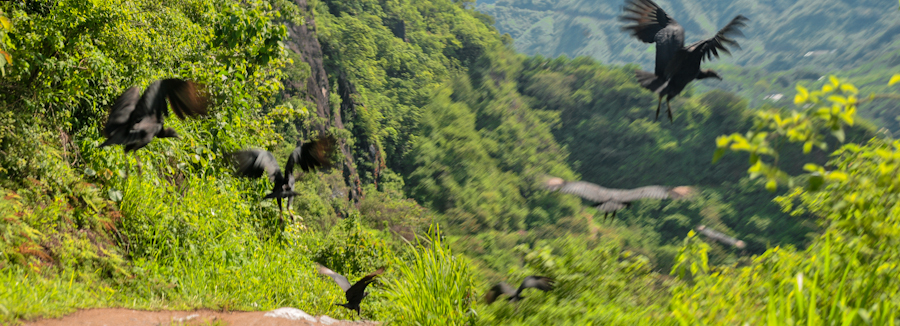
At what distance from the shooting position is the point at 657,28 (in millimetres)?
5148

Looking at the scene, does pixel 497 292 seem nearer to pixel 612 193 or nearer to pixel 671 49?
pixel 612 193

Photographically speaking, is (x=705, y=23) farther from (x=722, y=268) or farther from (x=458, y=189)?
(x=722, y=268)

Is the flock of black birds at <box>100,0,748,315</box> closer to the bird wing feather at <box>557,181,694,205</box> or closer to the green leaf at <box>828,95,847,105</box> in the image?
the bird wing feather at <box>557,181,694,205</box>

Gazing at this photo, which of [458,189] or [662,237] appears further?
[458,189]

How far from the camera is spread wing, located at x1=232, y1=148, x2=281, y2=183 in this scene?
156 inches

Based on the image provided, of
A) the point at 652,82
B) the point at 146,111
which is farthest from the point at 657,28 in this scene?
the point at 146,111

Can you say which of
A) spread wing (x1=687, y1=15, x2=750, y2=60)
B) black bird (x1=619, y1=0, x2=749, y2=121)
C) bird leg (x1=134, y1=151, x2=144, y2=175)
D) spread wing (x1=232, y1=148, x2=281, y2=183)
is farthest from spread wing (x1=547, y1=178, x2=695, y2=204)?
bird leg (x1=134, y1=151, x2=144, y2=175)

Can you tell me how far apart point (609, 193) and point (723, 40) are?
1516 mm

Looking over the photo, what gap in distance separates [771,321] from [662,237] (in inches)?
2251

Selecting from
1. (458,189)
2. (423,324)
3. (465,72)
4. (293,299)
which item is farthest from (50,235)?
(465,72)

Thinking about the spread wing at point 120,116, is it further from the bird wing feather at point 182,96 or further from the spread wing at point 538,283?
the spread wing at point 538,283

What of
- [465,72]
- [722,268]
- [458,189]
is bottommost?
[458,189]

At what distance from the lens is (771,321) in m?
1.71

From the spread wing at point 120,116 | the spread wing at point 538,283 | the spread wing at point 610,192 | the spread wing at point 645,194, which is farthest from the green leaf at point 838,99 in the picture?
the spread wing at point 120,116
